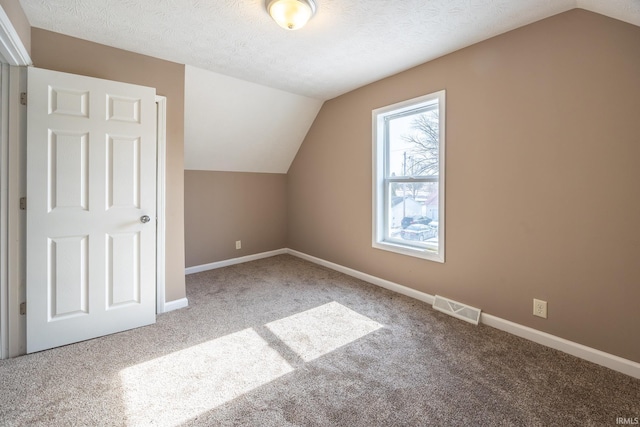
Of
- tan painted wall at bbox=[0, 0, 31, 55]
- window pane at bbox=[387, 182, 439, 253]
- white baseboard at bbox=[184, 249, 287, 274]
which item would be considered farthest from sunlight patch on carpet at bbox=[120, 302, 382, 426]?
tan painted wall at bbox=[0, 0, 31, 55]

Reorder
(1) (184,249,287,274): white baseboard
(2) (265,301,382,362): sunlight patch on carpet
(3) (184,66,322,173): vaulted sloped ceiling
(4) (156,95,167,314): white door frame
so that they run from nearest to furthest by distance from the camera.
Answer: (2) (265,301,382,362): sunlight patch on carpet
(4) (156,95,167,314): white door frame
(3) (184,66,322,173): vaulted sloped ceiling
(1) (184,249,287,274): white baseboard

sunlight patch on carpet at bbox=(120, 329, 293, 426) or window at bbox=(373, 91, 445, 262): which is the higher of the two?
window at bbox=(373, 91, 445, 262)

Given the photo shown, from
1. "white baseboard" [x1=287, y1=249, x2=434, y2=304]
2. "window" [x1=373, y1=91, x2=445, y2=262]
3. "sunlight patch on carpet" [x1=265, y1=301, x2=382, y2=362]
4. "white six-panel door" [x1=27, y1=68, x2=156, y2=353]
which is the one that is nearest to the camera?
"white six-panel door" [x1=27, y1=68, x2=156, y2=353]

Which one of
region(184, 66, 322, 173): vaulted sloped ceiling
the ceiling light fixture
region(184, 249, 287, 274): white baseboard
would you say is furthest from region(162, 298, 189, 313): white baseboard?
the ceiling light fixture

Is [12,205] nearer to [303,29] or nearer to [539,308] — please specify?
[303,29]

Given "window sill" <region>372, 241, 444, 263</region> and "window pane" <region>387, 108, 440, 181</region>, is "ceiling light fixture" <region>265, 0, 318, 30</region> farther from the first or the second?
"window sill" <region>372, 241, 444, 263</region>

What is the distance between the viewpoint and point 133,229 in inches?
95.8

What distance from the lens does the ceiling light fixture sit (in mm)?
1837

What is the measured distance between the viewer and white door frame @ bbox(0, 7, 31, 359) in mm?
1962

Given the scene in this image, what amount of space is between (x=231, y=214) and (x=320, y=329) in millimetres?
2573

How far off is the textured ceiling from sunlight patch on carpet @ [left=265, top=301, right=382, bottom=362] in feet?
7.94

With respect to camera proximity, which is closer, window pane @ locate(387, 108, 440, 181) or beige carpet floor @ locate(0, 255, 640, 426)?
beige carpet floor @ locate(0, 255, 640, 426)

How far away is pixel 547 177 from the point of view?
2.15 m

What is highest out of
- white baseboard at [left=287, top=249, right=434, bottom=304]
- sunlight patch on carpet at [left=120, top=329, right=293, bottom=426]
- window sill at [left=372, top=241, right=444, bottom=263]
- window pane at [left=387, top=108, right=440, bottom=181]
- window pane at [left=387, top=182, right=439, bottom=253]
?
window pane at [left=387, top=108, right=440, bottom=181]
